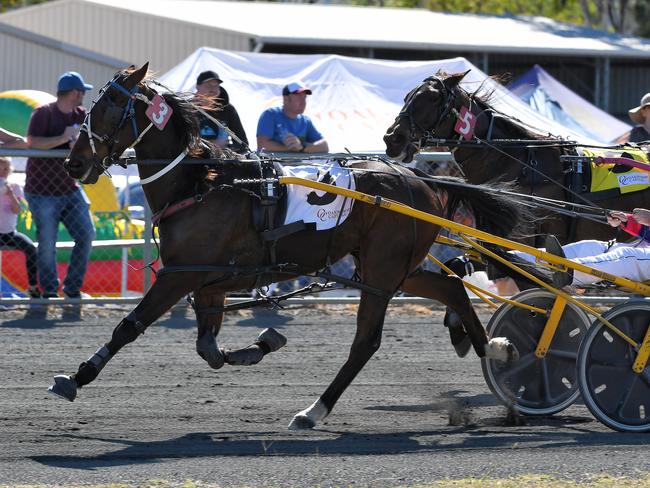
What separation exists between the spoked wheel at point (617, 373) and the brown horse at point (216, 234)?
620 mm

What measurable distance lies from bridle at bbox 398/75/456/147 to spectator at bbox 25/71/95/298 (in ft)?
10.5

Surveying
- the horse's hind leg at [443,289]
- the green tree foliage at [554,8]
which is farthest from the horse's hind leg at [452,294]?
the green tree foliage at [554,8]

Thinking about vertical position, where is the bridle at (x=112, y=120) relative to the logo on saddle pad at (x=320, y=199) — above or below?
above

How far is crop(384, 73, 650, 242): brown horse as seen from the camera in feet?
26.6

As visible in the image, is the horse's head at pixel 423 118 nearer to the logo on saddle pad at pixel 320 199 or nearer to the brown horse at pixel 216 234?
the brown horse at pixel 216 234

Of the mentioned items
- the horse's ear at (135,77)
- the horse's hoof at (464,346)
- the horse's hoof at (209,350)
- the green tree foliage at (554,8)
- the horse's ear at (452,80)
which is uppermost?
the green tree foliage at (554,8)

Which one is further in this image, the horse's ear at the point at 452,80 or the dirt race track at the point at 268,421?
the horse's ear at the point at 452,80

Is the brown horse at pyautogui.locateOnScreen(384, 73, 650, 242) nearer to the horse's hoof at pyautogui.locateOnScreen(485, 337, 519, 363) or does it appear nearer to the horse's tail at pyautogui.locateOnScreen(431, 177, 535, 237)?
the horse's tail at pyautogui.locateOnScreen(431, 177, 535, 237)

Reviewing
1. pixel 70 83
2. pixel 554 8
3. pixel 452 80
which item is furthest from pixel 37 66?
pixel 554 8

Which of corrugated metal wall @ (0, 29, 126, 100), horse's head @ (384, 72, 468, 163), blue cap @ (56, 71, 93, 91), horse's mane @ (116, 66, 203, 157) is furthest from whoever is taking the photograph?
corrugated metal wall @ (0, 29, 126, 100)

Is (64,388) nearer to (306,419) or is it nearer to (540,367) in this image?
(306,419)

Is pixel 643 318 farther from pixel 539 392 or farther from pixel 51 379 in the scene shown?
pixel 51 379

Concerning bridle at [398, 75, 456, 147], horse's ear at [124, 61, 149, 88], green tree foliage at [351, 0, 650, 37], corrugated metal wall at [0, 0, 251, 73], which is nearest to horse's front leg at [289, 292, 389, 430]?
bridle at [398, 75, 456, 147]

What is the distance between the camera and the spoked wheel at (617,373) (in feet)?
21.6
